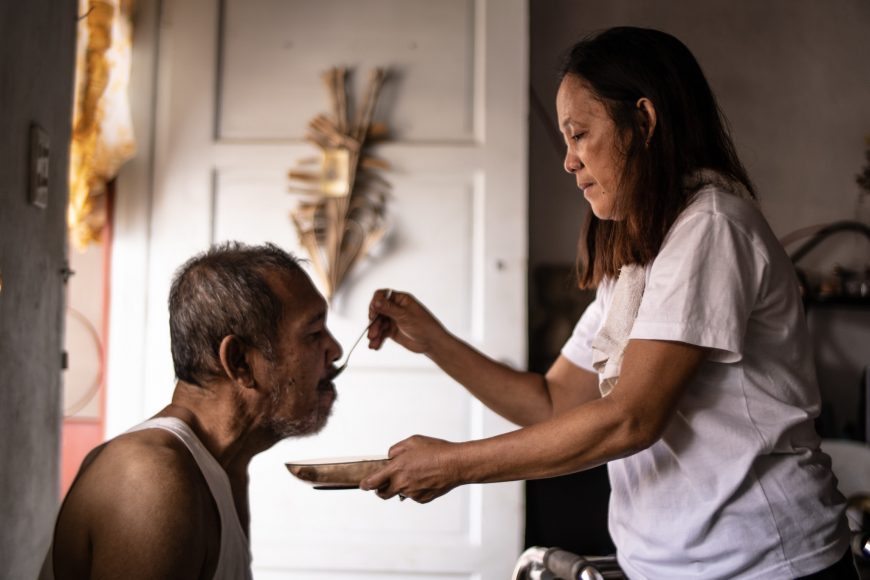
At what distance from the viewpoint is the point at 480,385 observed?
179 cm

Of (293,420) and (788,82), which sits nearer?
(293,420)

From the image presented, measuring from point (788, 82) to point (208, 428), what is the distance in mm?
3022

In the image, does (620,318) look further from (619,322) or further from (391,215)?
(391,215)

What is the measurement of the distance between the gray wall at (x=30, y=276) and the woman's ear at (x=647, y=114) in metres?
Answer: 0.98

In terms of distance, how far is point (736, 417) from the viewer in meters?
1.25

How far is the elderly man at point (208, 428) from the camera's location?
1136 mm

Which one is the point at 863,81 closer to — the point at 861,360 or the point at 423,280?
the point at 861,360

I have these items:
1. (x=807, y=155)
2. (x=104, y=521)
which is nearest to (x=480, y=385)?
(x=104, y=521)

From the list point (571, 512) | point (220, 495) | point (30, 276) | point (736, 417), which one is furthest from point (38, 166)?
point (571, 512)

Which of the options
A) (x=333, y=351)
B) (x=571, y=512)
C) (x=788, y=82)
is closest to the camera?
(x=333, y=351)

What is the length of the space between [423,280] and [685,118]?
1.67m

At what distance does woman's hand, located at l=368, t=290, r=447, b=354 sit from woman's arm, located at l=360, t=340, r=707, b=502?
507mm

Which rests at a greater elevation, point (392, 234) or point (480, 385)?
point (392, 234)

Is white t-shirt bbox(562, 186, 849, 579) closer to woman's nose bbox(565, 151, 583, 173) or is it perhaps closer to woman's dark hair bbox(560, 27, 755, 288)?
woman's dark hair bbox(560, 27, 755, 288)
